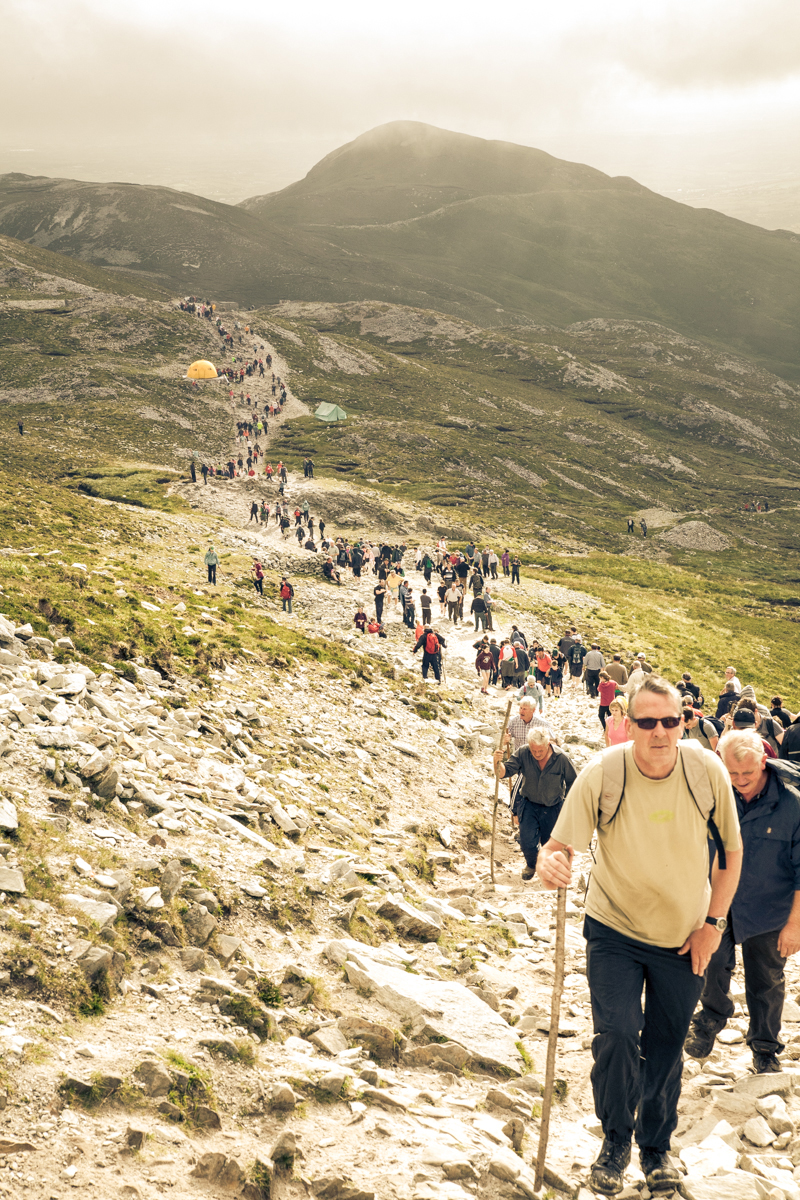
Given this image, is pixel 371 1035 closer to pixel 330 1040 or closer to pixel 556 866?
Result: pixel 330 1040

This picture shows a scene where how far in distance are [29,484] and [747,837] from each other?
46.7 meters

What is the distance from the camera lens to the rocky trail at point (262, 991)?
5.12 metres

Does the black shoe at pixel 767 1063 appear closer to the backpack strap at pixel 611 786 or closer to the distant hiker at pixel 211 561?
the backpack strap at pixel 611 786

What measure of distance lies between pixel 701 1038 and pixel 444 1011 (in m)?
2.35

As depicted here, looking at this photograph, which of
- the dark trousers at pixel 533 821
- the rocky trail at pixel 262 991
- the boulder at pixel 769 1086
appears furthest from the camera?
the dark trousers at pixel 533 821

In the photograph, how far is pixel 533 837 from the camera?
38.5 feet

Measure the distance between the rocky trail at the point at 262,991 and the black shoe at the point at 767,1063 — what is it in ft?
0.75

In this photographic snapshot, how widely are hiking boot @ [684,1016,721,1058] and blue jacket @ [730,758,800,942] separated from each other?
1208 millimetres

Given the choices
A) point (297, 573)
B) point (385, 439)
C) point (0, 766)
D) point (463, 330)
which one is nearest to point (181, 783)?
point (0, 766)

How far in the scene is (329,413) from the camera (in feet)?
307

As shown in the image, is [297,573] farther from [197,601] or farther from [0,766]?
[0,766]

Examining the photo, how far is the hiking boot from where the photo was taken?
22.8 ft

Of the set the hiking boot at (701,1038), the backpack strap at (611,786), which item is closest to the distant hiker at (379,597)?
the hiking boot at (701,1038)

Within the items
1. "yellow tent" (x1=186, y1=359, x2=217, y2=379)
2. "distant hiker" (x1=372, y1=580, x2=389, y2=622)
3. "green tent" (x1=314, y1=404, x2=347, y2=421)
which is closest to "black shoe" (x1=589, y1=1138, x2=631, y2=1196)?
"distant hiker" (x1=372, y1=580, x2=389, y2=622)
